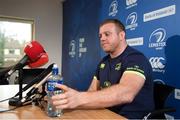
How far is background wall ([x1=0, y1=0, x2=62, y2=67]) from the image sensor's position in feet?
16.5

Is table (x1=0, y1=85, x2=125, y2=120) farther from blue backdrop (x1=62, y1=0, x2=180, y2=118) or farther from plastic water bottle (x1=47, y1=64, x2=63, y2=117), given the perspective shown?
blue backdrop (x1=62, y1=0, x2=180, y2=118)

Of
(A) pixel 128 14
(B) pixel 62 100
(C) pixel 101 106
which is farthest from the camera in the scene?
(A) pixel 128 14

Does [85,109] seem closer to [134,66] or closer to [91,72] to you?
[134,66]

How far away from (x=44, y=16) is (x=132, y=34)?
3011mm

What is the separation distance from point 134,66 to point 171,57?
3.01ft

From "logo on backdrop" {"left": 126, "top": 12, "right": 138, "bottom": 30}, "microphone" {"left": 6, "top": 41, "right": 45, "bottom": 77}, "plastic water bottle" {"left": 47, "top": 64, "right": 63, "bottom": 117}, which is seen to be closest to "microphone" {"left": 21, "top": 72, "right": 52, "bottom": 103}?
"microphone" {"left": 6, "top": 41, "right": 45, "bottom": 77}

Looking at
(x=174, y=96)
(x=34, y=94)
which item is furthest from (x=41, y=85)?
(x=174, y=96)

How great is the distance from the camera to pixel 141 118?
142 centimetres

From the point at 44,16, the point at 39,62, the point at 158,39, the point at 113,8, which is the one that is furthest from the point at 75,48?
the point at 39,62

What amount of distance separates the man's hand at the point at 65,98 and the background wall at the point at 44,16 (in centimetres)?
438

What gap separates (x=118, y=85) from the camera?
1209 millimetres

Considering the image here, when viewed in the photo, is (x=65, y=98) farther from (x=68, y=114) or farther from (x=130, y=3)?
(x=130, y=3)

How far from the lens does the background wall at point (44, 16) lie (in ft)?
16.5

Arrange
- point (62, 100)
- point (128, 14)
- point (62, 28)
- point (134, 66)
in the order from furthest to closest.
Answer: point (62, 28)
point (128, 14)
point (134, 66)
point (62, 100)
